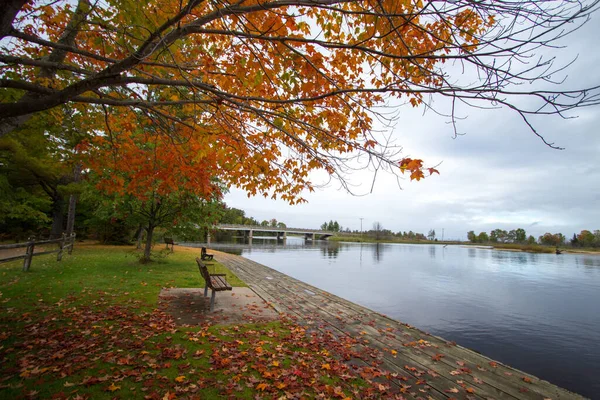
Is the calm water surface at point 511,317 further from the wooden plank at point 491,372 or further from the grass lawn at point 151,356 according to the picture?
the grass lawn at point 151,356

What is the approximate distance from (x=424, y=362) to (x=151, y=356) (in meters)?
4.51

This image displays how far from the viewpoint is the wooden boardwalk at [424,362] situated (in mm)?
4355

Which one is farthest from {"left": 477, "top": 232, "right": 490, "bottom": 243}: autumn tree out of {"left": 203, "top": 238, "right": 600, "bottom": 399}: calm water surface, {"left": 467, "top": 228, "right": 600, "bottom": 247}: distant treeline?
{"left": 203, "top": 238, "right": 600, "bottom": 399}: calm water surface

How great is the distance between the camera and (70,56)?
6527 millimetres

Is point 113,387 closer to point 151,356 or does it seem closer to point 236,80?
point 151,356

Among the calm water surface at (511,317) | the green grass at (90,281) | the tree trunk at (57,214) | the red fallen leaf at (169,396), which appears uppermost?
the tree trunk at (57,214)

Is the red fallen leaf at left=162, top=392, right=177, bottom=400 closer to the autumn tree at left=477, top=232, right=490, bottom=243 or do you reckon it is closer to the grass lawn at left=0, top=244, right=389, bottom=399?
the grass lawn at left=0, top=244, right=389, bottom=399

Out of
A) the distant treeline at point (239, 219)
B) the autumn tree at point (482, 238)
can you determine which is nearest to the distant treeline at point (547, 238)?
the autumn tree at point (482, 238)

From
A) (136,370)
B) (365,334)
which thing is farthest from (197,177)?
(365,334)

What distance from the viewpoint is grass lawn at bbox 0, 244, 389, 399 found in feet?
12.1

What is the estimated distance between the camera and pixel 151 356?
4.50 metres

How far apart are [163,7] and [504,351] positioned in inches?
472

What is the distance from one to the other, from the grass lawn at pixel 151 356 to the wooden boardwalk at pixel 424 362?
59 centimetres

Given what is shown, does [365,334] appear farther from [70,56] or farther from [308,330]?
[70,56]
